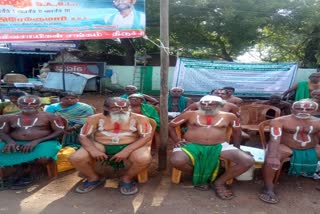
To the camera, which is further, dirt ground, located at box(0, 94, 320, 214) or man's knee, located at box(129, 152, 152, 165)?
man's knee, located at box(129, 152, 152, 165)

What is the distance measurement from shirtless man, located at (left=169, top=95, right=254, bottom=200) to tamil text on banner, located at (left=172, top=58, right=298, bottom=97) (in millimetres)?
5770

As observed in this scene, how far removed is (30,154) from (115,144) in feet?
3.77

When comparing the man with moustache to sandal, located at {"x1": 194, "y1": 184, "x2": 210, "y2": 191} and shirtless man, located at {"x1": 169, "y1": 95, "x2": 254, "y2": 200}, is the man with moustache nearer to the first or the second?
shirtless man, located at {"x1": 169, "y1": 95, "x2": 254, "y2": 200}

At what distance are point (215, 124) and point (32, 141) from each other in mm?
2509

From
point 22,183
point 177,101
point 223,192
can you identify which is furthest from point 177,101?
point 22,183

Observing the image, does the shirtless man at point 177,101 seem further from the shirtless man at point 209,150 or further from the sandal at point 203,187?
the sandal at point 203,187

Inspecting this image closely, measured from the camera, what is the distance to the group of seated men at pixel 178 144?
401 centimetres

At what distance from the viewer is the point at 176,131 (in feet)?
15.3

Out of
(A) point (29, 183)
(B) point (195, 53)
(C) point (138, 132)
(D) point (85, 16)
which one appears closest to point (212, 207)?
(C) point (138, 132)

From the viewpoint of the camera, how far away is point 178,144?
427cm

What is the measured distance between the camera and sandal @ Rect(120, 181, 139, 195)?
13.1ft

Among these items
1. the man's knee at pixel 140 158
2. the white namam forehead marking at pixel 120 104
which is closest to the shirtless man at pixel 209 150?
the man's knee at pixel 140 158

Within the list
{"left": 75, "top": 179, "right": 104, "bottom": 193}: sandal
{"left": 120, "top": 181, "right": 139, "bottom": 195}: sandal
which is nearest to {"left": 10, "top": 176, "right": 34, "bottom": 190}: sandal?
{"left": 75, "top": 179, "right": 104, "bottom": 193}: sandal

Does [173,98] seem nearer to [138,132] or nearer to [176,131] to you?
[176,131]
